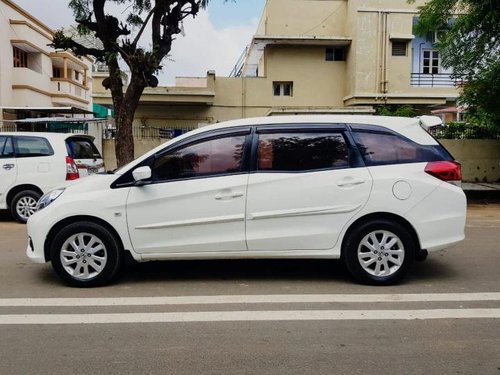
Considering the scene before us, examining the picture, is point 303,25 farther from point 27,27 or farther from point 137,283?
point 137,283

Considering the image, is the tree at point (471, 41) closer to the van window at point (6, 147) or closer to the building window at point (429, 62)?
the van window at point (6, 147)

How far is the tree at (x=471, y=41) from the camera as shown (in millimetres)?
12758

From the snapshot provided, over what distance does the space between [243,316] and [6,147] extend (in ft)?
23.6

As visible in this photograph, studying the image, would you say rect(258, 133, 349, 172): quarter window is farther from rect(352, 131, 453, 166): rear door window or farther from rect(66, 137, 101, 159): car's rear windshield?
rect(66, 137, 101, 159): car's rear windshield

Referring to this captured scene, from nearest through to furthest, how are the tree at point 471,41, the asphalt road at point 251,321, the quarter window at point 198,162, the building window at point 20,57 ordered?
the asphalt road at point 251,321 < the quarter window at point 198,162 < the tree at point 471,41 < the building window at point 20,57

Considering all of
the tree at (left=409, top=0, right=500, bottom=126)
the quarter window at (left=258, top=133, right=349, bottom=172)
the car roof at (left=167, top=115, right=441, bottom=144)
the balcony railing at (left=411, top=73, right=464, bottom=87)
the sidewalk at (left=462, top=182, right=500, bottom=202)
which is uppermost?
the balcony railing at (left=411, top=73, right=464, bottom=87)

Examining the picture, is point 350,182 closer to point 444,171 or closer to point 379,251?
point 379,251

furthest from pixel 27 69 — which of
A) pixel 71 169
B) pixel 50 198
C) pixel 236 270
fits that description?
pixel 236 270

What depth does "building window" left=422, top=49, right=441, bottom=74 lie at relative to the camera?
1096 inches

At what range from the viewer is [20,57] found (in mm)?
27188

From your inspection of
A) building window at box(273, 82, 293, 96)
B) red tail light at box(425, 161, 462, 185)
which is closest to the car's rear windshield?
red tail light at box(425, 161, 462, 185)

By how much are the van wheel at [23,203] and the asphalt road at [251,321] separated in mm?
3503

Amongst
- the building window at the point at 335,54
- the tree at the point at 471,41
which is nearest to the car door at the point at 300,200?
the tree at the point at 471,41

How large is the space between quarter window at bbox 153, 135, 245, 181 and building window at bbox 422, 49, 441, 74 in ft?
80.8
